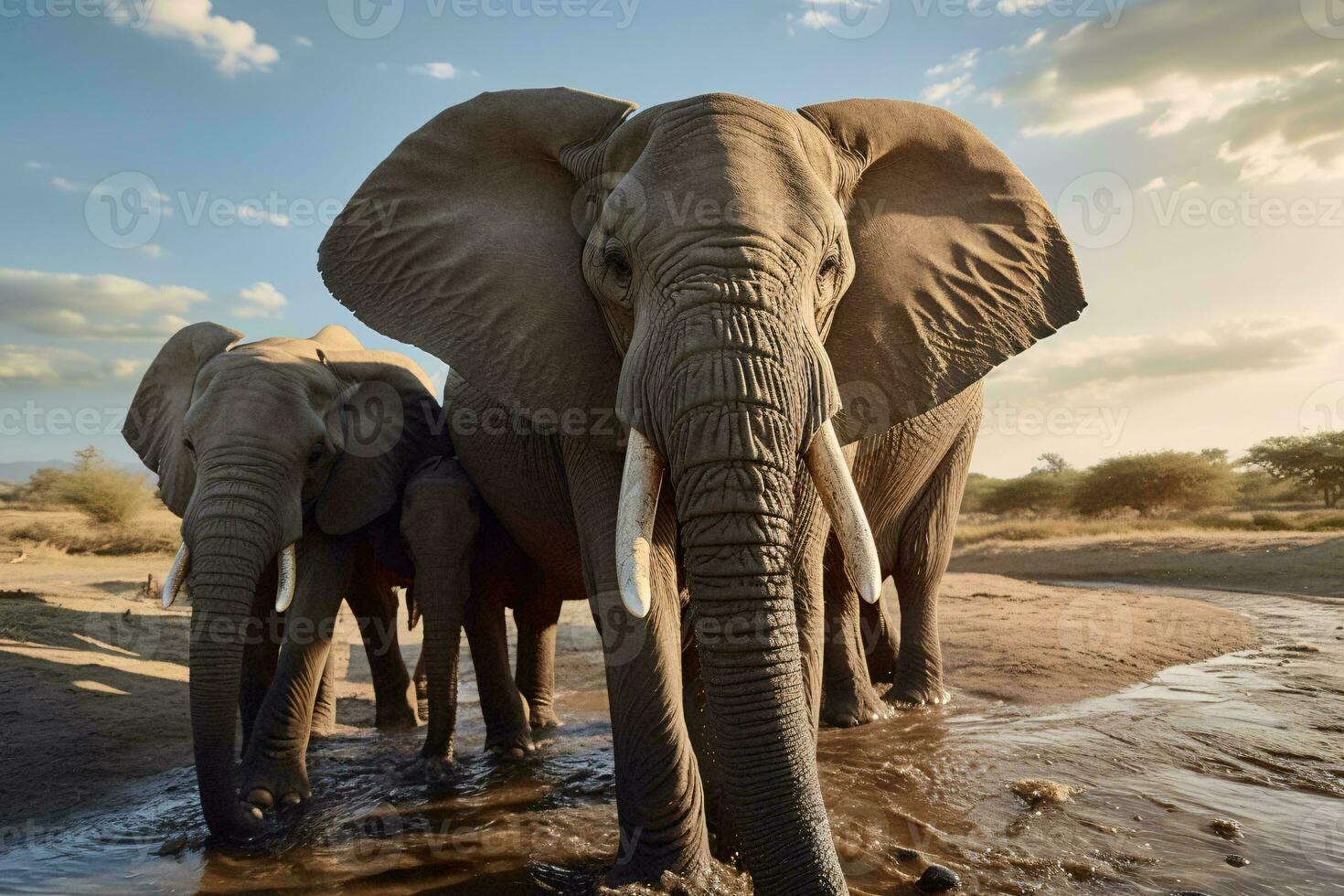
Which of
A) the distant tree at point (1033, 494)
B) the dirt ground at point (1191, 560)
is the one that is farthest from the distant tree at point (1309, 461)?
the dirt ground at point (1191, 560)

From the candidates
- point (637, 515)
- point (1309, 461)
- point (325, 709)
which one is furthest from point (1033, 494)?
point (637, 515)

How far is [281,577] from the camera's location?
583 centimetres

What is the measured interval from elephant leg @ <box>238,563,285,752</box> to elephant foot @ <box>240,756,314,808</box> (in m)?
1.09

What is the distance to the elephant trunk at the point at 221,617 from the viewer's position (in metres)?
4.60

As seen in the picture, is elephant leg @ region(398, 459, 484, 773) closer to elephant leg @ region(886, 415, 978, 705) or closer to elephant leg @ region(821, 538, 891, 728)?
elephant leg @ region(821, 538, 891, 728)

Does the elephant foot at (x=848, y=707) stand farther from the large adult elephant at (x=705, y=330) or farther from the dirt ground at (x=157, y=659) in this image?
the large adult elephant at (x=705, y=330)

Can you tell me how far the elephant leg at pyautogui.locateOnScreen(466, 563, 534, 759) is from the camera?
20.6 feet

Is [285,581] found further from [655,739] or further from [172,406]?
[655,739]

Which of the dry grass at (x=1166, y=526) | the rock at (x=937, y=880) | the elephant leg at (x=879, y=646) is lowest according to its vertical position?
the rock at (x=937, y=880)

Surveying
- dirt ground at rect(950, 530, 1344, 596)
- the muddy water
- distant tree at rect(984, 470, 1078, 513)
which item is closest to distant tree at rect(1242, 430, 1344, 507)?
distant tree at rect(984, 470, 1078, 513)

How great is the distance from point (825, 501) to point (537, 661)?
15.0 ft

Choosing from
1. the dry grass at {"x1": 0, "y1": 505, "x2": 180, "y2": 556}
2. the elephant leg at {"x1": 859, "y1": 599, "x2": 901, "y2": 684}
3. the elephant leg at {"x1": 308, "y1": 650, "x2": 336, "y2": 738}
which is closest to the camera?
the elephant leg at {"x1": 308, "y1": 650, "x2": 336, "y2": 738}

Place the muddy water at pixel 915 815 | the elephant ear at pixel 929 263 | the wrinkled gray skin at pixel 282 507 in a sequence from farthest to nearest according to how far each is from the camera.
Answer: the wrinkled gray skin at pixel 282 507 → the elephant ear at pixel 929 263 → the muddy water at pixel 915 815

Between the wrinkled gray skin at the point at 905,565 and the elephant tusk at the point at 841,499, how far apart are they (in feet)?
Result: 8.33
